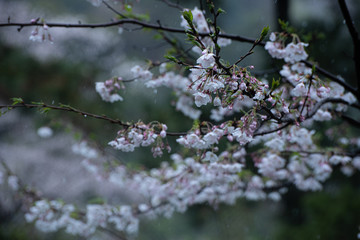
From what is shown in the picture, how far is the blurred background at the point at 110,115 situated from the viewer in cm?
353

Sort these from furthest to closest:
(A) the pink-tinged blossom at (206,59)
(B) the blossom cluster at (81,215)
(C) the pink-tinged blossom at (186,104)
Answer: (B) the blossom cluster at (81,215), (C) the pink-tinged blossom at (186,104), (A) the pink-tinged blossom at (206,59)

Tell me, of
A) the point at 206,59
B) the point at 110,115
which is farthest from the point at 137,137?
the point at 110,115

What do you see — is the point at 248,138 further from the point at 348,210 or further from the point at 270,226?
the point at 270,226

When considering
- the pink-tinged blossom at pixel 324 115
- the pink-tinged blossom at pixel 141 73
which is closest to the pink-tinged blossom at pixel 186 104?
the pink-tinged blossom at pixel 141 73

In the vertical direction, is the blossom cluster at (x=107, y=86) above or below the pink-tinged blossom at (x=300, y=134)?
above

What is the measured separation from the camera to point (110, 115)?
465cm

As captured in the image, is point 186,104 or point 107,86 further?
point 186,104

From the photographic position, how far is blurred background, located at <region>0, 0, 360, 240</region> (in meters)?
3.53

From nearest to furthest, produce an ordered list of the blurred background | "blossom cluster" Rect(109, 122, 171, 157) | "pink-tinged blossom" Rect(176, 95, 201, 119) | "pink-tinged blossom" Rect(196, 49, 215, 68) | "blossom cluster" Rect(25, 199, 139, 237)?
1. "pink-tinged blossom" Rect(196, 49, 215, 68)
2. "blossom cluster" Rect(109, 122, 171, 157)
3. "pink-tinged blossom" Rect(176, 95, 201, 119)
4. "blossom cluster" Rect(25, 199, 139, 237)
5. the blurred background

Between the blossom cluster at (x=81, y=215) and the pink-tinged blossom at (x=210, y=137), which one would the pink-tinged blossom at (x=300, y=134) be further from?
the blossom cluster at (x=81, y=215)

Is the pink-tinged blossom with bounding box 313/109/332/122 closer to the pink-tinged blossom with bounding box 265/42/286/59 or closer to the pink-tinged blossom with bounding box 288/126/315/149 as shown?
the pink-tinged blossom with bounding box 288/126/315/149

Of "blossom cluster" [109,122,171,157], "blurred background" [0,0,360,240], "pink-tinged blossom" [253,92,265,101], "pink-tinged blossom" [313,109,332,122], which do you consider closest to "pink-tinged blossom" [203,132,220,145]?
"blossom cluster" [109,122,171,157]

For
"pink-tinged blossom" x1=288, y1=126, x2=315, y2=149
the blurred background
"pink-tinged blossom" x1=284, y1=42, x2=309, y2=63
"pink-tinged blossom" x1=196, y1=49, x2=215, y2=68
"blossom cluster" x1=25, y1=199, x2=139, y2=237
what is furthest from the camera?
the blurred background

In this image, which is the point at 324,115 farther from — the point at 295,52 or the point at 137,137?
the point at 137,137
